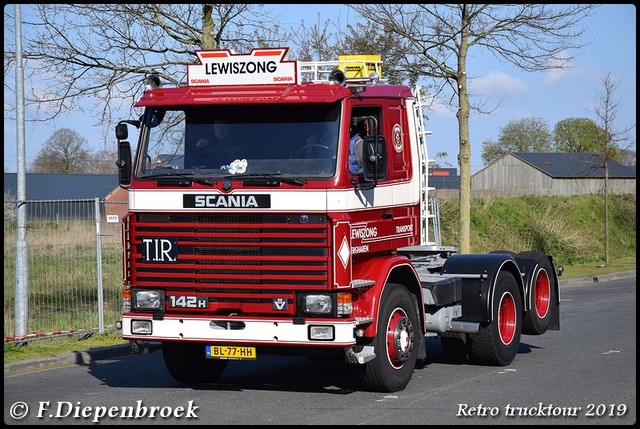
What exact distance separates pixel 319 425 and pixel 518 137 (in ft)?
269

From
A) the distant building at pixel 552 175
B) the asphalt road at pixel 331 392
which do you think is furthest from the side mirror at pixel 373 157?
the distant building at pixel 552 175

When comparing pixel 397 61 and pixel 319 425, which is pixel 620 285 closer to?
pixel 397 61

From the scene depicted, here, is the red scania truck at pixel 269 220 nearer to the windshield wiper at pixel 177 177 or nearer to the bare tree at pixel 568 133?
the windshield wiper at pixel 177 177

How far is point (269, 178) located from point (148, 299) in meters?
1.86

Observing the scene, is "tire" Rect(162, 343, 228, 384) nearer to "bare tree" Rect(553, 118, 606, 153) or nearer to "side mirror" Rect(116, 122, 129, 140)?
"side mirror" Rect(116, 122, 129, 140)

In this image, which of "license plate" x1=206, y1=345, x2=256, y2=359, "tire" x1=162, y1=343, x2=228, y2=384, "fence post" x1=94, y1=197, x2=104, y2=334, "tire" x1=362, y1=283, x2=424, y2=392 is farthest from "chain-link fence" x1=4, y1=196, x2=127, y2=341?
"tire" x1=362, y1=283, x2=424, y2=392

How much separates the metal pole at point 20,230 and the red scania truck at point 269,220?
425 cm

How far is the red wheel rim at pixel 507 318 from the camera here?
12.5m

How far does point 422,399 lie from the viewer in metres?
9.75

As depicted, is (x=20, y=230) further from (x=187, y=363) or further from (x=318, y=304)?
(x=318, y=304)

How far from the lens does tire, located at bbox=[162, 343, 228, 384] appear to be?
10.9 m

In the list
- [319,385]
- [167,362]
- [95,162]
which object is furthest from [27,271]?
[95,162]

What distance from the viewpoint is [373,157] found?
31.9 ft

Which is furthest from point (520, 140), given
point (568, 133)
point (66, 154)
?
point (66, 154)
